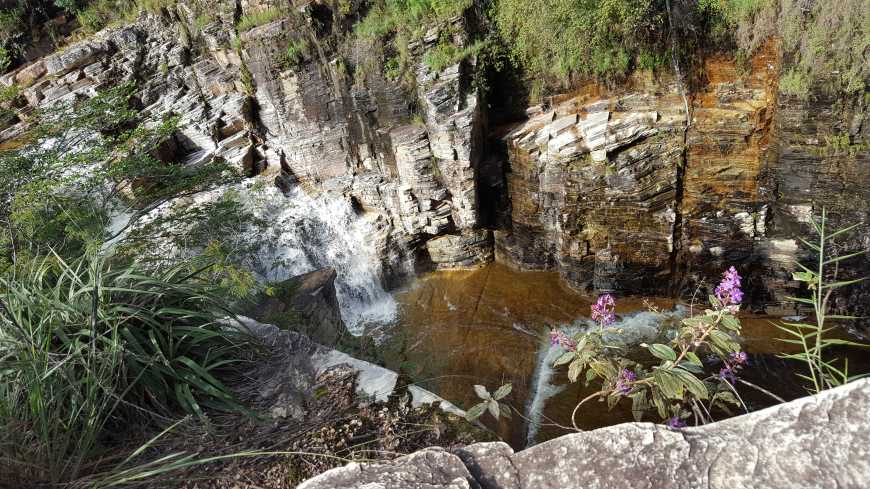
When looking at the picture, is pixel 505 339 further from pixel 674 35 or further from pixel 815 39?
pixel 815 39

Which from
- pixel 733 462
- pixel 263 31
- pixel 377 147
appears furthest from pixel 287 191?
pixel 733 462

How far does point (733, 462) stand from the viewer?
1.16 metres

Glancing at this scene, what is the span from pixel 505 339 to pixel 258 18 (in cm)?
756

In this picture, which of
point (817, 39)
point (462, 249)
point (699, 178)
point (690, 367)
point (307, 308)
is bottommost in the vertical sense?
point (462, 249)

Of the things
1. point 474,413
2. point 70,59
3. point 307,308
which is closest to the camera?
point 474,413

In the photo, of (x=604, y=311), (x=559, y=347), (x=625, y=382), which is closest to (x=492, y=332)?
(x=559, y=347)

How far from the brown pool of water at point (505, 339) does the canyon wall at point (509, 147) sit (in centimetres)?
41

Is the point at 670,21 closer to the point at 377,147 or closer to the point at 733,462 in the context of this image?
the point at 377,147

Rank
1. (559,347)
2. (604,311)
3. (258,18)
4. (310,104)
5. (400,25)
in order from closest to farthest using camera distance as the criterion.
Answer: (604,311) → (559,347) → (400,25) → (258,18) → (310,104)

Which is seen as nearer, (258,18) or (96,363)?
(96,363)

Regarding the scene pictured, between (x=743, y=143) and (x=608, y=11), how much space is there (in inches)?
107

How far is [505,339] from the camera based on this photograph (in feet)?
23.5

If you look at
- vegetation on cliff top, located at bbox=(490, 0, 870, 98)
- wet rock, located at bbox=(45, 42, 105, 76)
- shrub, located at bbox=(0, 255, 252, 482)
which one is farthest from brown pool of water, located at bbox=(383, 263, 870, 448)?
wet rock, located at bbox=(45, 42, 105, 76)

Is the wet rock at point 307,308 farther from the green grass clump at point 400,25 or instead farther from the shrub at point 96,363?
the green grass clump at point 400,25
